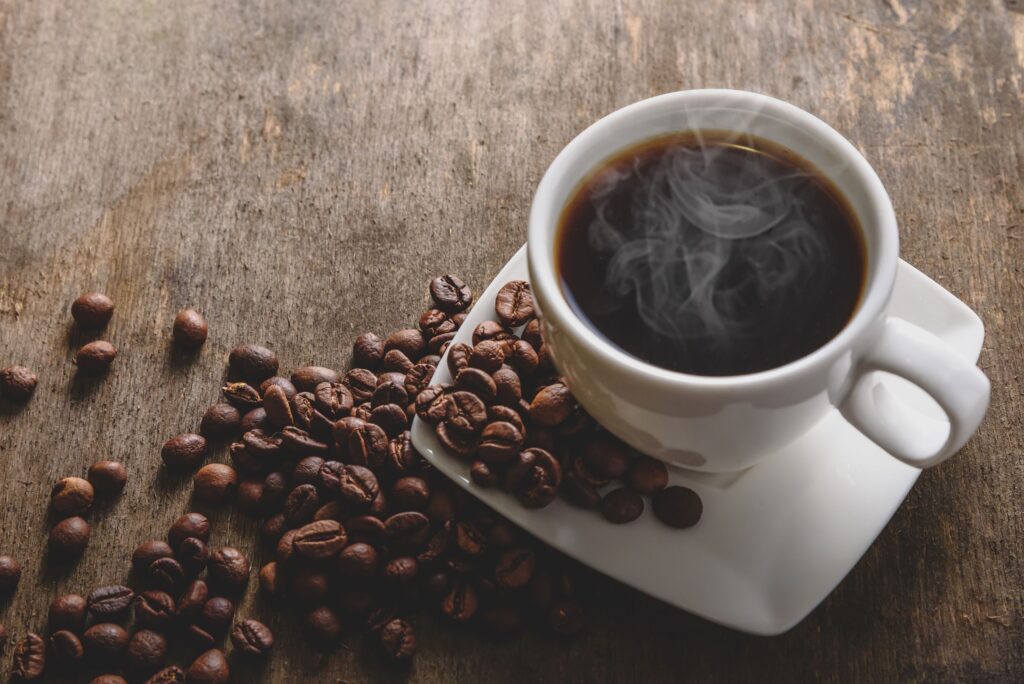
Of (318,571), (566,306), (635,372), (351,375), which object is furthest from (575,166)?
(318,571)

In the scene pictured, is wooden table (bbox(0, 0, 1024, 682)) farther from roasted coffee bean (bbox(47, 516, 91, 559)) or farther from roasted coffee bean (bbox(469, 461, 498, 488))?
roasted coffee bean (bbox(469, 461, 498, 488))

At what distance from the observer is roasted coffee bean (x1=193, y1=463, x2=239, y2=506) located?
5.37ft

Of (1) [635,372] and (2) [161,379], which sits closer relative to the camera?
(1) [635,372]

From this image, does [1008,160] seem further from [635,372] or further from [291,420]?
[291,420]

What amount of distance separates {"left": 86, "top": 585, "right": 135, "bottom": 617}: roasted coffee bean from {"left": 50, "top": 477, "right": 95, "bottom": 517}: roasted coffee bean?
16 centimetres

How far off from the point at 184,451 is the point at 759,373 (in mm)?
1040

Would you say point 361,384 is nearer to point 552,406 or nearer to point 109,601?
point 552,406

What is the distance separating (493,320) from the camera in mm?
1525

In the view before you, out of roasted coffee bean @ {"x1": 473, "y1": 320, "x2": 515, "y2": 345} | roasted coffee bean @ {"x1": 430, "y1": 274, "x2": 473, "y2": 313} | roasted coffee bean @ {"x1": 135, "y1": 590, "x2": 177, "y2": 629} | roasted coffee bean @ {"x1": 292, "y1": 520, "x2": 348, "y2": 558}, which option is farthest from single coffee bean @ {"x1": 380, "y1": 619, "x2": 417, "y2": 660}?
roasted coffee bean @ {"x1": 430, "y1": 274, "x2": 473, "y2": 313}

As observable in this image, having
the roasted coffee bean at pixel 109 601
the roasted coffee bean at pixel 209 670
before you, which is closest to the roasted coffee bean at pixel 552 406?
the roasted coffee bean at pixel 209 670

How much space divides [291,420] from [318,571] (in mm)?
276

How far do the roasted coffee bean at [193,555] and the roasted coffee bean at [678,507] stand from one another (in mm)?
766

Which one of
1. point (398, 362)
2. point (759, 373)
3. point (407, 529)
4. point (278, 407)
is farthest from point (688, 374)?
point (278, 407)

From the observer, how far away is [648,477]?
1.39 metres
